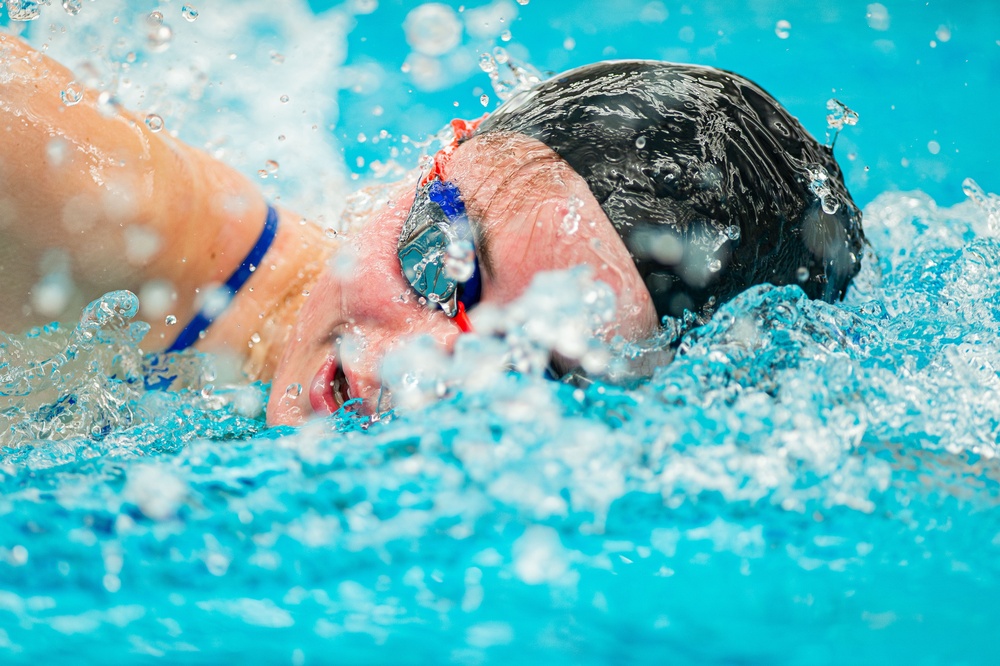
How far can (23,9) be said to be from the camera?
5.32 ft

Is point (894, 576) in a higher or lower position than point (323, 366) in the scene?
lower

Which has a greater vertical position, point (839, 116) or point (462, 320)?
point (839, 116)

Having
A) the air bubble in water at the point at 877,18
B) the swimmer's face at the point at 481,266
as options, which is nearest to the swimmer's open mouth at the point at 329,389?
the swimmer's face at the point at 481,266

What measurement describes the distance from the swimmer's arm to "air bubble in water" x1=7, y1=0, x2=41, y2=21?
13.8 inches

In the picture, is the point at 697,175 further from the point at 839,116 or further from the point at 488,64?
the point at 488,64

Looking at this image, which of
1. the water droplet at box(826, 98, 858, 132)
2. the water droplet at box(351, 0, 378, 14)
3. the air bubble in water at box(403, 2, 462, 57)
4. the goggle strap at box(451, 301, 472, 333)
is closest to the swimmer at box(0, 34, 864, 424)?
the goggle strap at box(451, 301, 472, 333)

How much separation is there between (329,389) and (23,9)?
1.04m

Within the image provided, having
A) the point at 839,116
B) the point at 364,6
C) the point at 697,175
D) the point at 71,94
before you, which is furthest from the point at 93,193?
the point at 364,6

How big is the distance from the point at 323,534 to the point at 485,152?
636mm

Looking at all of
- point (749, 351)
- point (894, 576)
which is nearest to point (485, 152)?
point (749, 351)

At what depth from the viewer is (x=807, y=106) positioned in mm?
2531

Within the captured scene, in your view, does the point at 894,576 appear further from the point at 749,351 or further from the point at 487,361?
the point at 487,361

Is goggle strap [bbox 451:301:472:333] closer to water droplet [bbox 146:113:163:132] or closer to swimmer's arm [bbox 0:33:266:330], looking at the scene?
swimmer's arm [bbox 0:33:266:330]

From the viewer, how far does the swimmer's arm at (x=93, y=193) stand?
125 cm
